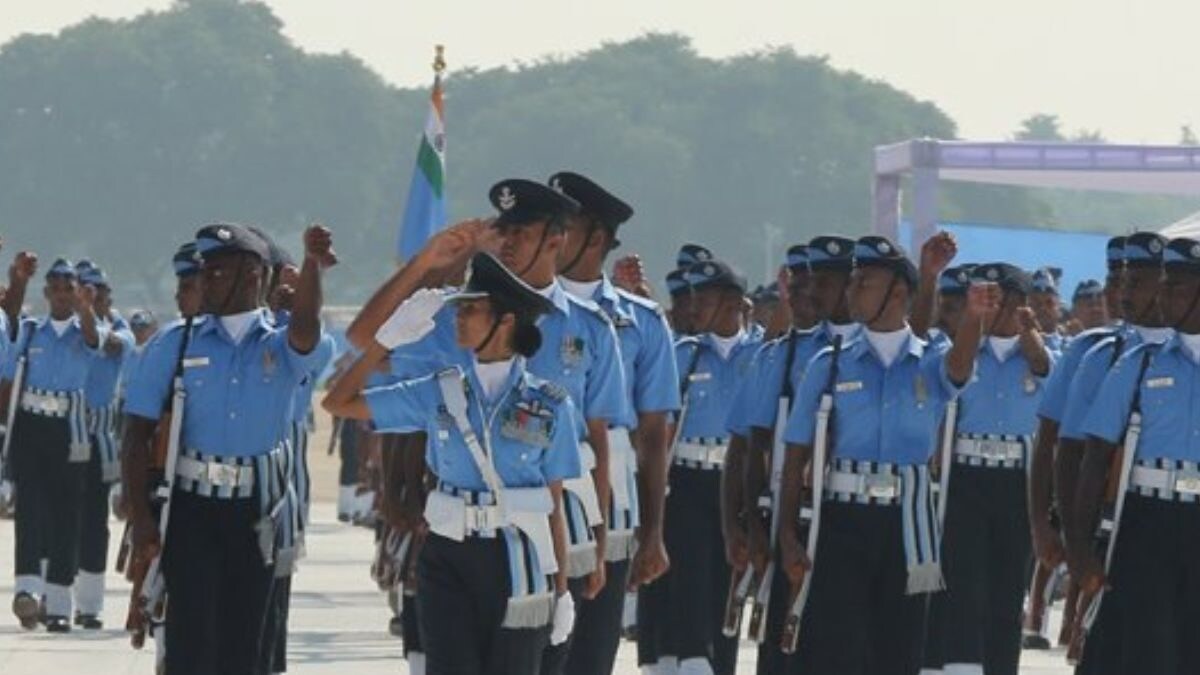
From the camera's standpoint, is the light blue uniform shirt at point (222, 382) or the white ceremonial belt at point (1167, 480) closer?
the white ceremonial belt at point (1167, 480)

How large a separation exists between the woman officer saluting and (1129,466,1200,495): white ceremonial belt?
2743 mm

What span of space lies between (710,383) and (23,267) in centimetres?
369

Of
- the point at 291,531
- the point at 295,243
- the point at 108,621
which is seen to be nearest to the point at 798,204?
the point at 295,243

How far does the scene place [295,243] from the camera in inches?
5241

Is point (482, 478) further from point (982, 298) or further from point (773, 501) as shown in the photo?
point (773, 501)

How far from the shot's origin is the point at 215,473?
549 inches

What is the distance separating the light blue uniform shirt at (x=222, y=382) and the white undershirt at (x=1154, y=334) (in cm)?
306

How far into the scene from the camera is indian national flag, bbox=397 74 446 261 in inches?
835

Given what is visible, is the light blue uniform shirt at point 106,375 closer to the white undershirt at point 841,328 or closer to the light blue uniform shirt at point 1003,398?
the light blue uniform shirt at point 1003,398

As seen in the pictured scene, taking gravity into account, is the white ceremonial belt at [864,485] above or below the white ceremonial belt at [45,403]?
below

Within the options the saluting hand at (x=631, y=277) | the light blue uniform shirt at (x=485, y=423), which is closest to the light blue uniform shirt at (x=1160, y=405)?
the light blue uniform shirt at (x=485, y=423)

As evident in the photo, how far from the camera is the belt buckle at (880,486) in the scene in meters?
14.0

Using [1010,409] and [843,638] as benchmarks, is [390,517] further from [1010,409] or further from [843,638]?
[1010,409]

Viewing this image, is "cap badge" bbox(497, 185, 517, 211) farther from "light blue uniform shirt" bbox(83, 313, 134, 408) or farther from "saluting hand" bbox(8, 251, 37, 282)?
"light blue uniform shirt" bbox(83, 313, 134, 408)
